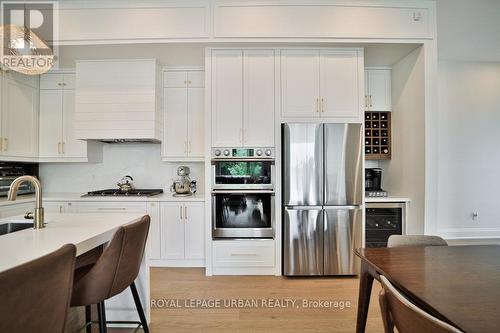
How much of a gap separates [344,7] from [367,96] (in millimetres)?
1145

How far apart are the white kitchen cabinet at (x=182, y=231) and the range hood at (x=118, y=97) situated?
3.21 feet

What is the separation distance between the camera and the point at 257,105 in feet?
9.20

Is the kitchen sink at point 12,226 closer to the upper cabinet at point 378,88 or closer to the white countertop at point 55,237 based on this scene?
the white countertop at point 55,237

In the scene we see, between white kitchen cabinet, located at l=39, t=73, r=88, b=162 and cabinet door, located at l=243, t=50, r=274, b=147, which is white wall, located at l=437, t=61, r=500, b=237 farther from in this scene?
white kitchen cabinet, located at l=39, t=73, r=88, b=162

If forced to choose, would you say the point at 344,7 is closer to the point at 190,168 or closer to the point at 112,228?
the point at 190,168

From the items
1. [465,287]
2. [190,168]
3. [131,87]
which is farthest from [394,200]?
[131,87]

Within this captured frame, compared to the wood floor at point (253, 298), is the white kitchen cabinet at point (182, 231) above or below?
above

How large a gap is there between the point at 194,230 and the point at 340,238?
169cm

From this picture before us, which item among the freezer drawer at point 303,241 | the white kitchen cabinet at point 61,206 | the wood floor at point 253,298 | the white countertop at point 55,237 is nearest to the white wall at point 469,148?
the wood floor at point 253,298

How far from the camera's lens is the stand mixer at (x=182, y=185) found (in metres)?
3.24

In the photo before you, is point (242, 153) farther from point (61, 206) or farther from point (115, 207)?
point (61, 206)

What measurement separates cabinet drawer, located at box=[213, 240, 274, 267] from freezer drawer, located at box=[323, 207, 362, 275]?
24.3 inches

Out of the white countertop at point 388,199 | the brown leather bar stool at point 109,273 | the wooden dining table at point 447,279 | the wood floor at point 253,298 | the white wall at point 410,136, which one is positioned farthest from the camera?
the white countertop at point 388,199

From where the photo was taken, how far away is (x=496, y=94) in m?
3.89
